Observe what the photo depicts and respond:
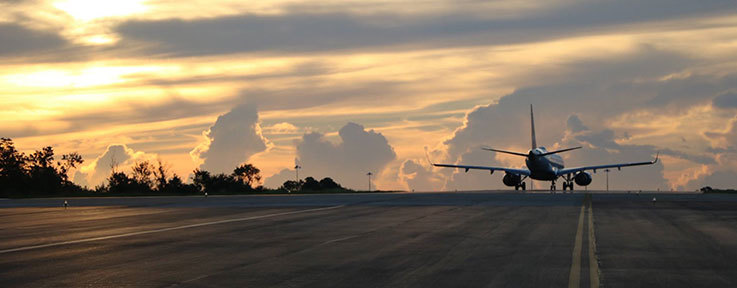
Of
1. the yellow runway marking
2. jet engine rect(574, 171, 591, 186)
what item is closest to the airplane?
jet engine rect(574, 171, 591, 186)

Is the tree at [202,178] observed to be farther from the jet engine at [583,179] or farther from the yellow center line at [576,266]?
the yellow center line at [576,266]

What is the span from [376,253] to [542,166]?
6865 cm

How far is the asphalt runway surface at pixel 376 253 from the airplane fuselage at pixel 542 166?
5332cm

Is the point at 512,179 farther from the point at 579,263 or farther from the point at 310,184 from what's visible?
the point at 579,263

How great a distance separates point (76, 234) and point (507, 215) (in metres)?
17.0

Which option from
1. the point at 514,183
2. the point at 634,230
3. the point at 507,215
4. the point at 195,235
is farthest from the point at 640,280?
the point at 514,183

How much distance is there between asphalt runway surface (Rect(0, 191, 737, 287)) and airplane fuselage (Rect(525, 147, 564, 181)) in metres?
53.3

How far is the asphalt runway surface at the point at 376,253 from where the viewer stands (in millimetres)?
13758

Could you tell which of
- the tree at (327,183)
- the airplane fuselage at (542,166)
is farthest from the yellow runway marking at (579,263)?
the tree at (327,183)

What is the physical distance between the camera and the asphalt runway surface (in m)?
13.8

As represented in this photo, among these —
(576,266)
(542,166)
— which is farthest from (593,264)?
(542,166)

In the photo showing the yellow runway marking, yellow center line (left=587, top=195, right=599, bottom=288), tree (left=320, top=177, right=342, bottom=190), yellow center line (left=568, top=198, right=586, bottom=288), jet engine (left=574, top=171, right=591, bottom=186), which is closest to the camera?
yellow center line (left=568, top=198, right=586, bottom=288)

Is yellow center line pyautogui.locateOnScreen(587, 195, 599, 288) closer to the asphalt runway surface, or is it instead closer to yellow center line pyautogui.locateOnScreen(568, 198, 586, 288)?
the asphalt runway surface

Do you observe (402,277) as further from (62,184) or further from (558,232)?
(62,184)
